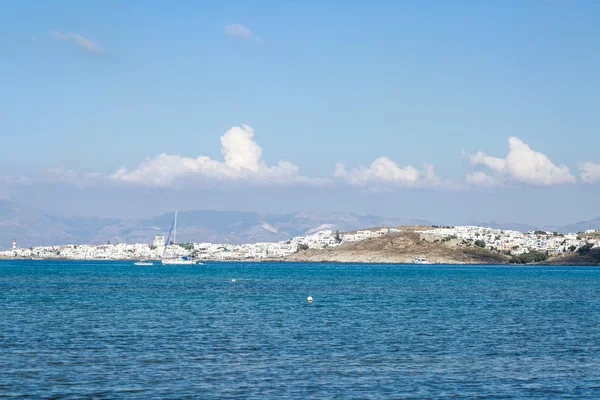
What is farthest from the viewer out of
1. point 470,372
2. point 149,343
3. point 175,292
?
point 175,292

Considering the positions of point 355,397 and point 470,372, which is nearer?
point 355,397

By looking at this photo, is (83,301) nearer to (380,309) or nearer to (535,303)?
(380,309)

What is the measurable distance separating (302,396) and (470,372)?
8697 mm

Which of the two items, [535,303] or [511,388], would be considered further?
[535,303]

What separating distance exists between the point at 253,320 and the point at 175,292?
124 ft

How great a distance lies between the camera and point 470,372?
34.7m

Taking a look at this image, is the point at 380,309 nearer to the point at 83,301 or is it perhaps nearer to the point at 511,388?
the point at 83,301

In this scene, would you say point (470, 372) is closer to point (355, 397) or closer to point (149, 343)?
point (355, 397)

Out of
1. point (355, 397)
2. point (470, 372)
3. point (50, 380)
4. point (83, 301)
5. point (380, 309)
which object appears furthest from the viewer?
point (83, 301)

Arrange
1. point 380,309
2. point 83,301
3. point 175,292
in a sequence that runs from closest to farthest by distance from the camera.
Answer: point 380,309, point 83,301, point 175,292

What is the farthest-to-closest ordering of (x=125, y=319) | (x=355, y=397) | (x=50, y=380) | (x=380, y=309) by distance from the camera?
(x=380, y=309) → (x=125, y=319) → (x=50, y=380) → (x=355, y=397)

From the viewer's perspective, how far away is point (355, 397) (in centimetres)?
2941

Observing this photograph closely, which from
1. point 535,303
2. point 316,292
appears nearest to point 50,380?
point 535,303

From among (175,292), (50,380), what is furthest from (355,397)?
(175,292)
